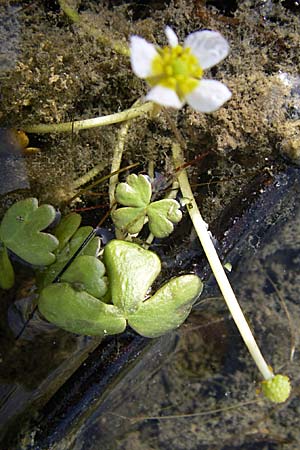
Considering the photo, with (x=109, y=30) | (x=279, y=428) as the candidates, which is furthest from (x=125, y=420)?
(x=109, y=30)

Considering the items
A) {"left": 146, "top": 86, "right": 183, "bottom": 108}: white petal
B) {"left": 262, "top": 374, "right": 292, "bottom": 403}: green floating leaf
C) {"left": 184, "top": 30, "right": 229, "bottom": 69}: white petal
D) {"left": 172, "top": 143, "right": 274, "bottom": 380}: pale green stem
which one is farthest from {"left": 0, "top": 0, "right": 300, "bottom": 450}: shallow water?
{"left": 146, "top": 86, "right": 183, "bottom": 108}: white petal

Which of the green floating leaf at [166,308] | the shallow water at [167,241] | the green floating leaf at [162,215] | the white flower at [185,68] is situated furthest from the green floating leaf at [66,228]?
the white flower at [185,68]

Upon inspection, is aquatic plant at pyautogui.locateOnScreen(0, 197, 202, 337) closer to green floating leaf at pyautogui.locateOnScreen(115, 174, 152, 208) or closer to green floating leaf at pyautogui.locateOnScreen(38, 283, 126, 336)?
green floating leaf at pyautogui.locateOnScreen(38, 283, 126, 336)

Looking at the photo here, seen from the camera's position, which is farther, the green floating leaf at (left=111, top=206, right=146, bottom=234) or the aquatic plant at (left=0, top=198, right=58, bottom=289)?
the green floating leaf at (left=111, top=206, right=146, bottom=234)

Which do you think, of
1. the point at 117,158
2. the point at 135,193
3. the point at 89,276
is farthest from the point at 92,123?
the point at 89,276

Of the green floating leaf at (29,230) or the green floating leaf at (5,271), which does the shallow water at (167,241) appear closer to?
the green floating leaf at (5,271)

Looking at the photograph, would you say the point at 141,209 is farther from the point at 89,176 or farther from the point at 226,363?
the point at 226,363
